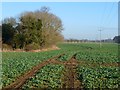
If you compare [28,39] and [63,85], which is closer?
[63,85]

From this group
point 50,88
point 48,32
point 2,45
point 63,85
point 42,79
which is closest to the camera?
point 50,88

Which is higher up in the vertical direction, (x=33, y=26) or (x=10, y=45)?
(x=33, y=26)

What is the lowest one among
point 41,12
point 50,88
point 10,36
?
point 50,88

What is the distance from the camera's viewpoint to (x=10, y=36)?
54.8 meters

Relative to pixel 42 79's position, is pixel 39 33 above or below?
above

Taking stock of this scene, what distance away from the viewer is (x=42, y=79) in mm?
15266

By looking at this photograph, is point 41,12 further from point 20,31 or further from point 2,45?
point 2,45

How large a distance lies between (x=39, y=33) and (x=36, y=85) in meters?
41.8

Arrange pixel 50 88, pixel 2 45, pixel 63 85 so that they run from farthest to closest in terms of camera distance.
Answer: pixel 2 45 → pixel 63 85 → pixel 50 88

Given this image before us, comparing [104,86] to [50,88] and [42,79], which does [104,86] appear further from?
[42,79]

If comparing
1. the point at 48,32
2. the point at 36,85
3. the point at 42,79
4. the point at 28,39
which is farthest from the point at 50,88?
the point at 48,32

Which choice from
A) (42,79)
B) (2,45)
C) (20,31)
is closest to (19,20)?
(20,31)

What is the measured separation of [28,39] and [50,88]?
4091 centimetres

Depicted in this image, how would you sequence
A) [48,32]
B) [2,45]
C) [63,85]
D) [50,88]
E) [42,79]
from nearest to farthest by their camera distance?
[50,88] < [63,85] < [42,79] < [2,45] < [48,32]
